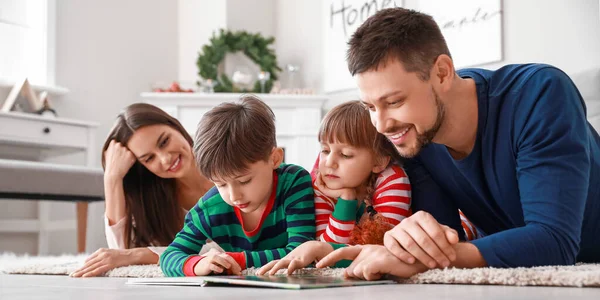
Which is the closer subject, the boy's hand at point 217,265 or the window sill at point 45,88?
the boy's hand at point 217,265

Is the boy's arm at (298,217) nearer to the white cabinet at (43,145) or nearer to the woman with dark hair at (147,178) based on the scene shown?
the woman with dark hair at (147,178)

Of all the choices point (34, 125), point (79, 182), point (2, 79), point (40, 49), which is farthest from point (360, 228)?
point (40, 49)

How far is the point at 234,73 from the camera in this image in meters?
5.38

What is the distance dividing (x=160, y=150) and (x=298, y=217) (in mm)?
802

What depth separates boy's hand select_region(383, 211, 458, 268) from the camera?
1163 millimetres

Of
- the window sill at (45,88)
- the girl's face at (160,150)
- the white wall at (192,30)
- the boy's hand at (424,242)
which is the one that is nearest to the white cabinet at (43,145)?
the window sill at (45,88)

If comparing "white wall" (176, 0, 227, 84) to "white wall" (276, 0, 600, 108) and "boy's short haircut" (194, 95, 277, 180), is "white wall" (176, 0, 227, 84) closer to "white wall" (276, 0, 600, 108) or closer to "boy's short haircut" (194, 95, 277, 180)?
"white wall" (276, 0, 600, 108)

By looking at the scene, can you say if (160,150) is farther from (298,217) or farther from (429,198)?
(429,198)

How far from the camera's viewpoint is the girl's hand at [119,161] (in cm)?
235

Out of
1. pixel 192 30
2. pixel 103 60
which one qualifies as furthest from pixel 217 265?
pixel 192 30

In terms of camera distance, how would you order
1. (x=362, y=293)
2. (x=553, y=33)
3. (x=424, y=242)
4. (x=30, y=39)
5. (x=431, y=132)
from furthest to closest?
(x=30, y=39)
(x=553, y=33)
(x=431, y=132)
(x=424, y=242)
(x=362, y=293)

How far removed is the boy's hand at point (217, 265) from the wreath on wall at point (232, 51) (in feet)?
12.8

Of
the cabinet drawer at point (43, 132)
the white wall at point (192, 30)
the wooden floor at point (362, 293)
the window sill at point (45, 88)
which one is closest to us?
the wooden floor at point (362, 293)

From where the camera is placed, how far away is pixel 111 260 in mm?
1889
